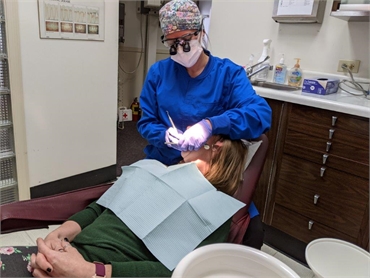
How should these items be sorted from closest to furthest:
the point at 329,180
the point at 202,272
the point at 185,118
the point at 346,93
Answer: the point at 202,272
the point at 185,118
the point at 329,180
the point at 346,93

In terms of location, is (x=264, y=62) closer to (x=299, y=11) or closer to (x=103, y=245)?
(x=299, y=11)

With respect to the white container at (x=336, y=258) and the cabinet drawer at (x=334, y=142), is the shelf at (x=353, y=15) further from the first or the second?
the white container at (x=336, y=258)

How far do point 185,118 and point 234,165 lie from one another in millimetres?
318

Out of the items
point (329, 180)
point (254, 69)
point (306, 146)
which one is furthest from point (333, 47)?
point (329, 180)

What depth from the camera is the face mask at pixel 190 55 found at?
Answer: 1282 millimetres

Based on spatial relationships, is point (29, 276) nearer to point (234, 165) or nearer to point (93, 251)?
point (93, 251)

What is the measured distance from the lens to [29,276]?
88cm

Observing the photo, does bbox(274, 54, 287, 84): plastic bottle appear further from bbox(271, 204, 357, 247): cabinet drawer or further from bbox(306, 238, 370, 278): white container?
bbox(306, 238, 370, 278): white container

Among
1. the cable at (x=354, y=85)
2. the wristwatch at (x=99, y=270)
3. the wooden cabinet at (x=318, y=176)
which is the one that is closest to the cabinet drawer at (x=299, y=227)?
the wooden cabinet at (x=318, y=176)

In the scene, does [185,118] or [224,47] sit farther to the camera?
[224,47]

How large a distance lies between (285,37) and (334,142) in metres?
0.89

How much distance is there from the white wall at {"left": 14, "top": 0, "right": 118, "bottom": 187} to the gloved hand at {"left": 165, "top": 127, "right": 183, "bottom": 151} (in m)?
1.11

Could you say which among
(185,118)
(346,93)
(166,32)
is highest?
(166,32)

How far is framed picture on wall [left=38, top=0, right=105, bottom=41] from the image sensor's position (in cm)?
187
